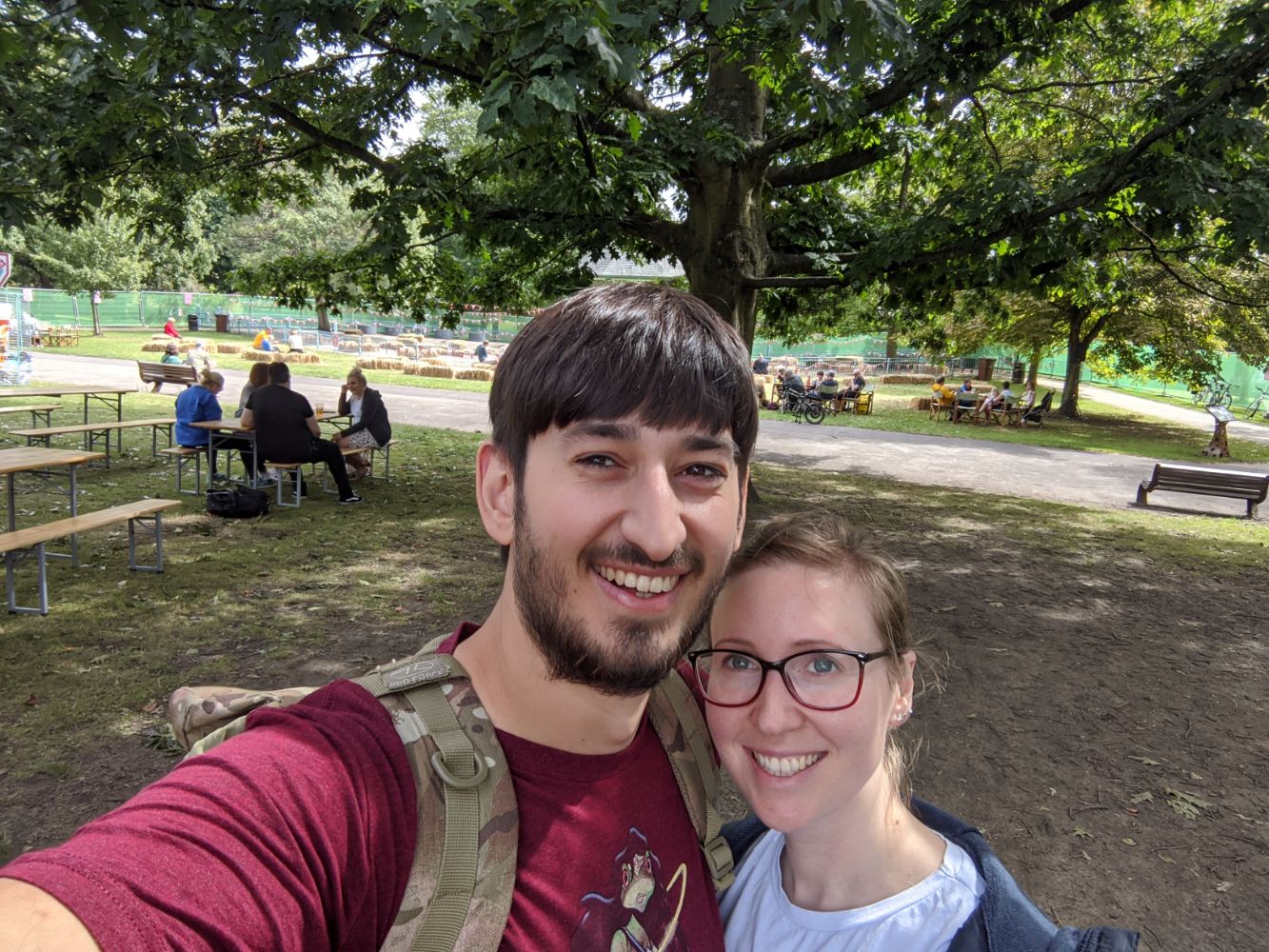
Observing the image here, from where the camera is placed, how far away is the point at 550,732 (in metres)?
1.32

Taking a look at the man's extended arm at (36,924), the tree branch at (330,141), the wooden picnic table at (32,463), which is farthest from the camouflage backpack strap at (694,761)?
the tree branch at (330,141)

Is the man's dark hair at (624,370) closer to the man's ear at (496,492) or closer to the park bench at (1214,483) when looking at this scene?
the man's ear at (496,492)

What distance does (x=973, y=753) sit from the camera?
15.4 ft

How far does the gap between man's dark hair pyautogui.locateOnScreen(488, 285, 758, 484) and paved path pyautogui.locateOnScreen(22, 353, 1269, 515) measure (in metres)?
13.6

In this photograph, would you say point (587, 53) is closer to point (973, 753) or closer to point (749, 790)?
point (749, 790)

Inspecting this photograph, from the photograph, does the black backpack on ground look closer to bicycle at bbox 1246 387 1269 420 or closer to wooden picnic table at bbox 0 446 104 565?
wooden picnic table at bbox 0 446 104 565

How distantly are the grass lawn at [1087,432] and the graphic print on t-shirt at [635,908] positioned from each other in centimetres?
2192

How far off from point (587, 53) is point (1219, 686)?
5942 millimetres

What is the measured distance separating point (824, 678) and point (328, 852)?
2.87 feet

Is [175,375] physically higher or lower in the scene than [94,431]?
higher

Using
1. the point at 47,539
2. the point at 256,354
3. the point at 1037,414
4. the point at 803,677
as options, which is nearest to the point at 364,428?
the point at 47,539

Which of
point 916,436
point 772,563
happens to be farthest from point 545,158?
point 916,436

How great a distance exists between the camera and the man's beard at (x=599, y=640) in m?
1.25

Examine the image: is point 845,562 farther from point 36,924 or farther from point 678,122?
point 678,122
